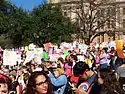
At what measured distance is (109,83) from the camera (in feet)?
22.5

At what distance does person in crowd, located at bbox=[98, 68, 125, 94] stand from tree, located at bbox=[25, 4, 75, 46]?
47.7 m

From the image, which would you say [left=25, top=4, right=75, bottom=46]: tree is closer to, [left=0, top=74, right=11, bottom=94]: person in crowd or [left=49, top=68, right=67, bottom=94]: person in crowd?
[left=49, top=68, right=67, bottom=94]: person in crowd

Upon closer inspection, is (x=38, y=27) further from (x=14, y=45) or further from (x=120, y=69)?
(x=120, y=69)

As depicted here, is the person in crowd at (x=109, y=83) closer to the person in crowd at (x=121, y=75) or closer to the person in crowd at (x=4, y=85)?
the person in crowd at (x=121, y=75)

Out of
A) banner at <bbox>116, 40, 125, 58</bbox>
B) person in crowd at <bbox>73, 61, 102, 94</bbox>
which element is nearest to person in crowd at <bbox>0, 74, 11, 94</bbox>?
person in crowd at <bbox>73, 61, 102, 94</bbox>

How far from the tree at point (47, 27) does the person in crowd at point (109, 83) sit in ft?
156

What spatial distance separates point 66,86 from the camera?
8688 millimetres

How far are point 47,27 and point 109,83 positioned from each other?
161 ft

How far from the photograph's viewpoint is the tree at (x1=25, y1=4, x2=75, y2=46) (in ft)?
183

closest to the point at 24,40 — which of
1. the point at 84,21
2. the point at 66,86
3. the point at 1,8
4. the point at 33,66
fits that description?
the point at 1,8

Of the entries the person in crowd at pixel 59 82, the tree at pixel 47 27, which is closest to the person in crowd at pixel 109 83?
the person in crowd at pixel 59 82

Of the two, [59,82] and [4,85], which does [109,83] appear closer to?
[59,82]

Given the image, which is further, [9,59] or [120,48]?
[9,59]

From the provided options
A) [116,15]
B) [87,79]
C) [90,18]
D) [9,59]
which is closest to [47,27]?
[90,18]
